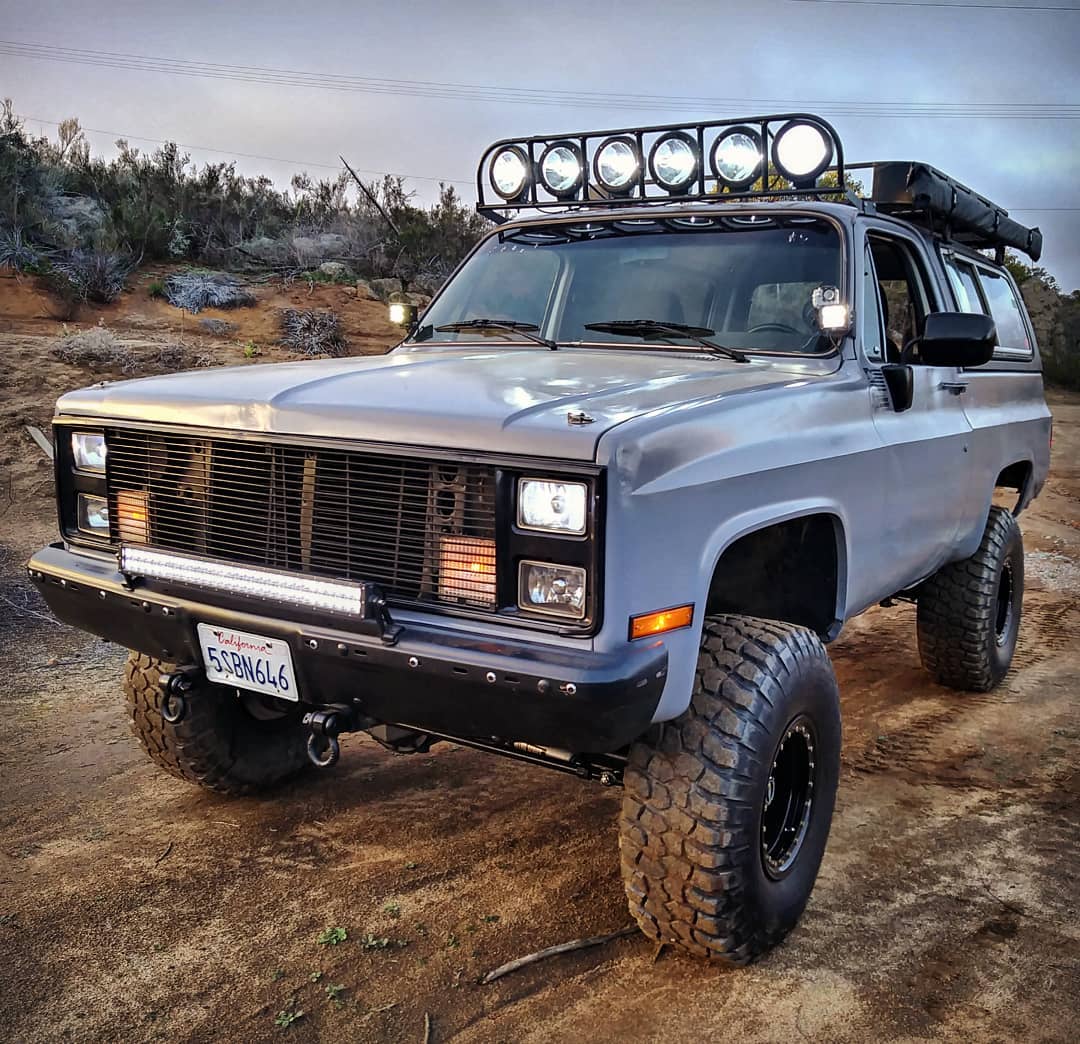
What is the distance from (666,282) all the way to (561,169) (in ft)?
2.68

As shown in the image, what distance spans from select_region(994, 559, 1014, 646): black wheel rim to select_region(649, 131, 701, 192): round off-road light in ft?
9.07

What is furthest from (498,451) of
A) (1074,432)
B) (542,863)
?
(1074,432)

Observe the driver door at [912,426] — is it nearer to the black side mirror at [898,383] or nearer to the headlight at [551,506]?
the black side mirror at [898,383]

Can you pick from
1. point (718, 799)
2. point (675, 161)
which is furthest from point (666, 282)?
point (718, 799)

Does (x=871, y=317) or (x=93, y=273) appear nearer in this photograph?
(x=871, y=317)

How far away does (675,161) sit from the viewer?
4.08 m

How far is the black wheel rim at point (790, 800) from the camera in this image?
10.2 ft

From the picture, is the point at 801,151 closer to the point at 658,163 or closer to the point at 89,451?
the point at 658,163

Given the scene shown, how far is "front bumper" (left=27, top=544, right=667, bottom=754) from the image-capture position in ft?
7.72

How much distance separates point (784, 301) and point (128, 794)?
3.03 metres

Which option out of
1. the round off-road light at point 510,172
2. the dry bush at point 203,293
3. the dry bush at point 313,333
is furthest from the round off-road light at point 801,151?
the dry bush at point 203,293

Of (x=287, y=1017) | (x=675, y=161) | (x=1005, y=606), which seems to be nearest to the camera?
(x=287, y=1017)

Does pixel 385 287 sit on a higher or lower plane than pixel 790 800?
higher

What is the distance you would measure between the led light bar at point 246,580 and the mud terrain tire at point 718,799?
877mm
